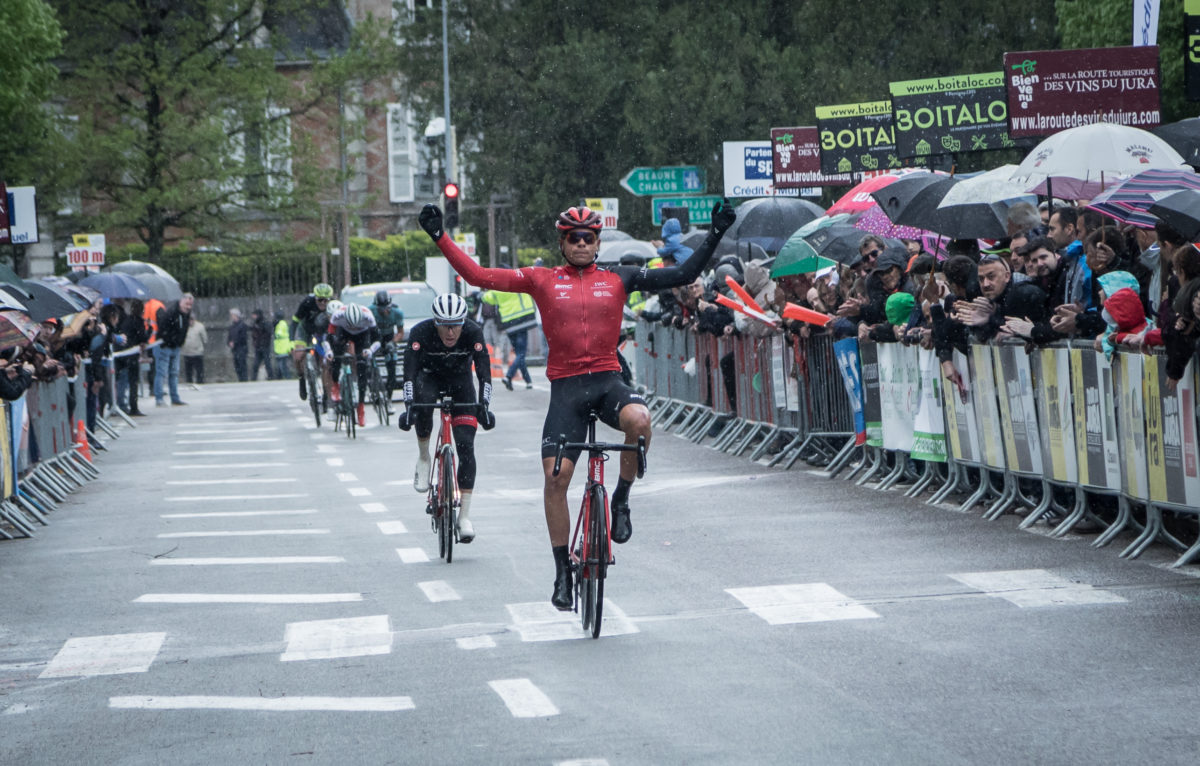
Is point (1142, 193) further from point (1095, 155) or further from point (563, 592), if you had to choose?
point (563, 592)

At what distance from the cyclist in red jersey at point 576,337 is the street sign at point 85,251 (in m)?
30.2

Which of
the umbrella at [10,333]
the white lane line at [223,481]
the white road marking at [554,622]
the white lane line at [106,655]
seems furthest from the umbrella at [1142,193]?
Result: the white lane line at [223,481]

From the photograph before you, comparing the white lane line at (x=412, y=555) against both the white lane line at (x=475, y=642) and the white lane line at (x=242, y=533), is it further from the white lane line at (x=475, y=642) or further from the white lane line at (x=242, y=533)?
the white lane line at (x=475, y=642)

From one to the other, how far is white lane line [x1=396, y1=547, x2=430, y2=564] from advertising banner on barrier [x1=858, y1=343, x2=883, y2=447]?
4393 millimetres

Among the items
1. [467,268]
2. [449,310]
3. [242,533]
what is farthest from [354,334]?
[467,268]

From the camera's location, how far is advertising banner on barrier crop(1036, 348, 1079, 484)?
11.7 metres

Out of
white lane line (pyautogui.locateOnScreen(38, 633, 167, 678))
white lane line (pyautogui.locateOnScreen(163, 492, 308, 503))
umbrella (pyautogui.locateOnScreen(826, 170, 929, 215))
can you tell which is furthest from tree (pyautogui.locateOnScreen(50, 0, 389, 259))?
white lane line (pyautogui.locateOnScreen(38, 633, 167, 678))

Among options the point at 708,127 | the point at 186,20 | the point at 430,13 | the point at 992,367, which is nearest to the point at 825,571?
the point at 992,367

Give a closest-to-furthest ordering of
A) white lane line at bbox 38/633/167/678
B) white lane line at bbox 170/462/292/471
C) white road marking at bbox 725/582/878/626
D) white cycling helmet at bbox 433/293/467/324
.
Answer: white lane line at bbox 38/633/167/678 < white road marking at bbox 725/582/878/626 < white cycling helmet at bbox 433/293/467/324 < white lane line at bbox 170/462/292/471

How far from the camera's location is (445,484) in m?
12.2

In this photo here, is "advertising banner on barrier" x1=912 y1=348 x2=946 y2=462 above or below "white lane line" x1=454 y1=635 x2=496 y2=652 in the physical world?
above

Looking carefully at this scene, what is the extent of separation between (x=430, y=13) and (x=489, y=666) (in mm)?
46280

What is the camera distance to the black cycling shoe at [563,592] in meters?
9.12

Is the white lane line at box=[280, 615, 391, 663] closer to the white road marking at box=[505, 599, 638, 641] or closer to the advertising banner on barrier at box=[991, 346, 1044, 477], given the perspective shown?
the white road marking at box=[505, 599, 638, 641]
